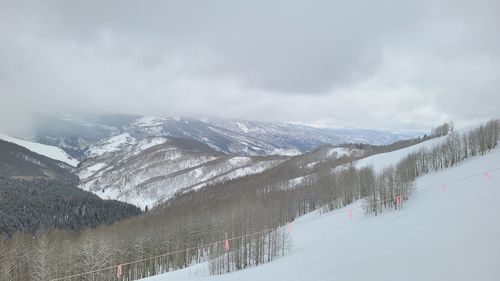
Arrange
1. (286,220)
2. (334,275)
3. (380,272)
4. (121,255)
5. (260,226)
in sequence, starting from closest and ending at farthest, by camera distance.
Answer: (380,272)
(334,275)
(260,226)
(121,255)
(286,220)

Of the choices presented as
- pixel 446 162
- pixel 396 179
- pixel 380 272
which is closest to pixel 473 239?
pixel 380 272

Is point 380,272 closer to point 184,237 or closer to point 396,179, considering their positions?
point 396,179

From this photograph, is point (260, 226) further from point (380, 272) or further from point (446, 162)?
point (446, 162)

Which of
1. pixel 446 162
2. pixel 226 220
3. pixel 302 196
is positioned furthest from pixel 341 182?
pixel 226 220

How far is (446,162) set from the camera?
467ft

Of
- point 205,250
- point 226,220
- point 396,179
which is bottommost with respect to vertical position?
point 205,250

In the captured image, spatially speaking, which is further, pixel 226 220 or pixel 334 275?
pixel 226 220

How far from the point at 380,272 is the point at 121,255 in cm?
9220

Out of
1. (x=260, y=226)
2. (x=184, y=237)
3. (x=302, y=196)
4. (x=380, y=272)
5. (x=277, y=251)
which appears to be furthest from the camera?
(x=302, y=196)

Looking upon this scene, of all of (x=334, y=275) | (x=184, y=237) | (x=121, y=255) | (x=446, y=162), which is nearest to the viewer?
(x=334, y=275)

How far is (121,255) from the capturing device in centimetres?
10394

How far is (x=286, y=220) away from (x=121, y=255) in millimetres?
68921

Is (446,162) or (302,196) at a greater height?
(446,162)

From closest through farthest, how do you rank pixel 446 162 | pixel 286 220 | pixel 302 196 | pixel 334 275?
pixel 334 275
pixel 446 162
pixel 286 220
pixel 302 196
